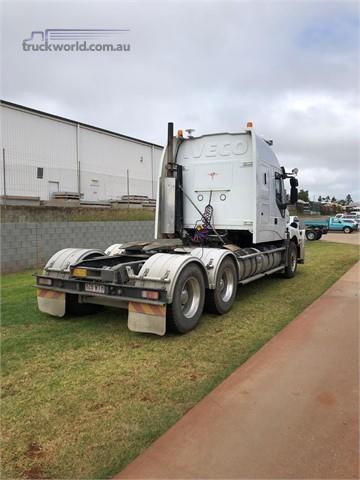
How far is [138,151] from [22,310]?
27381 millimetres

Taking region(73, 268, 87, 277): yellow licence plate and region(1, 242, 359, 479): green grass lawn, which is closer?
region(1, 242, 359, 479): green grass lawn

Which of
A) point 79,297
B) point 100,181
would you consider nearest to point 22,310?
point 79,297

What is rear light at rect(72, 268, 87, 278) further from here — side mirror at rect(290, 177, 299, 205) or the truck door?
side mirror at rect(290, 177, 299, 205)

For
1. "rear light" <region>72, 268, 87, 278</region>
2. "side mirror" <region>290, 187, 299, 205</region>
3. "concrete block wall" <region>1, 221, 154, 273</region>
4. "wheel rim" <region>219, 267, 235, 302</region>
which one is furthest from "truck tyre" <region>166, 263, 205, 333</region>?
"concrete block wall" <region>1, 221, 154, 273</region>

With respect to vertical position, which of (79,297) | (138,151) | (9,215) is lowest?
(79,297)

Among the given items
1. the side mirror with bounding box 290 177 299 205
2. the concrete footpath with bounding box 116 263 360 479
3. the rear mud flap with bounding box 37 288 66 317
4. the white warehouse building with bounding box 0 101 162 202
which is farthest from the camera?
the white warehouse building with bounding box 0 101 162 202

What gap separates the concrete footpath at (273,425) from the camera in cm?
268

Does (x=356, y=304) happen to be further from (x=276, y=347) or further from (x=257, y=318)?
(x=276, y=347)

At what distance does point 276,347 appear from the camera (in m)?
5.02

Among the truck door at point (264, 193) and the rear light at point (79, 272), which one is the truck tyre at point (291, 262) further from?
the rear light at point (79, 272)

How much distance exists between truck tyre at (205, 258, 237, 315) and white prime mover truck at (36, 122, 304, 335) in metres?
0.02

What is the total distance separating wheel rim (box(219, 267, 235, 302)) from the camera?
6628 mm

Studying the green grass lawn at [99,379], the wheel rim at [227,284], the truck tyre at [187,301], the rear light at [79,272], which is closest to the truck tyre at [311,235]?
the green grass lawn at [99,379]

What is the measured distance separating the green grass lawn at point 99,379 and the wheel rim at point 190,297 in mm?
315
